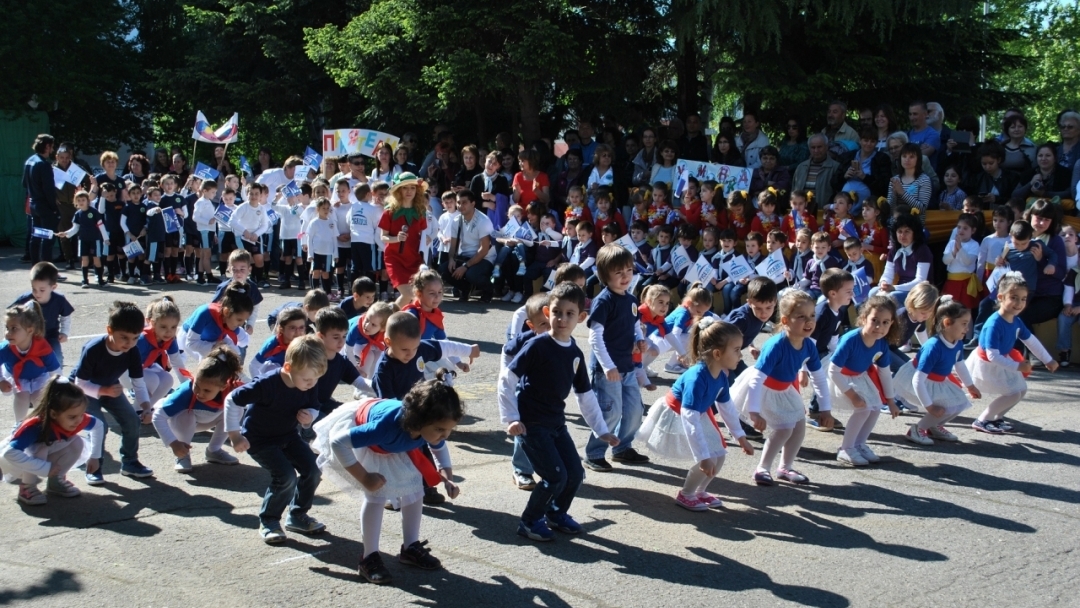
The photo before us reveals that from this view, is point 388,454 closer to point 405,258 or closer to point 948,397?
point 948,397

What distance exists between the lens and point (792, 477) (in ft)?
22.4

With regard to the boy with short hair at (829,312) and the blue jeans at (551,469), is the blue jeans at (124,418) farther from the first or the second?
the boy with short hair at (829,312)

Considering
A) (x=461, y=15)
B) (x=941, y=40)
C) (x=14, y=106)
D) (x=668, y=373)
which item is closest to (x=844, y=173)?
(x=941, y=40)

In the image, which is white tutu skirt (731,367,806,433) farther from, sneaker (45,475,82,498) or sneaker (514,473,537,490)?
sneaker (45,475,82,498)

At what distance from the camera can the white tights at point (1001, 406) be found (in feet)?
26.2

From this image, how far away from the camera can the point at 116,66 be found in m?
23.9

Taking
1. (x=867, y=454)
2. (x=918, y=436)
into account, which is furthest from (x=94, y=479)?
(x=918, y=436)

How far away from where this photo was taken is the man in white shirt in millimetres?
14477

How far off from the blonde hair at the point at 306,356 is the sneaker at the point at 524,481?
170 cm

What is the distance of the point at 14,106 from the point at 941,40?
59.5 feet

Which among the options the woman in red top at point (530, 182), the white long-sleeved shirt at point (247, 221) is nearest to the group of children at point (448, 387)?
the woman in red top at point (530, 182)

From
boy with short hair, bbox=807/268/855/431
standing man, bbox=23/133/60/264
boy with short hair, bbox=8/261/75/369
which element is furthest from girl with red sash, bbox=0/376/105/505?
standing man, bbox=23/133/60/264

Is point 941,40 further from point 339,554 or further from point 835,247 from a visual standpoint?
point 339,554

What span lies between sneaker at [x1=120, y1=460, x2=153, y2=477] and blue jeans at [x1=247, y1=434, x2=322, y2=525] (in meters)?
1.34
